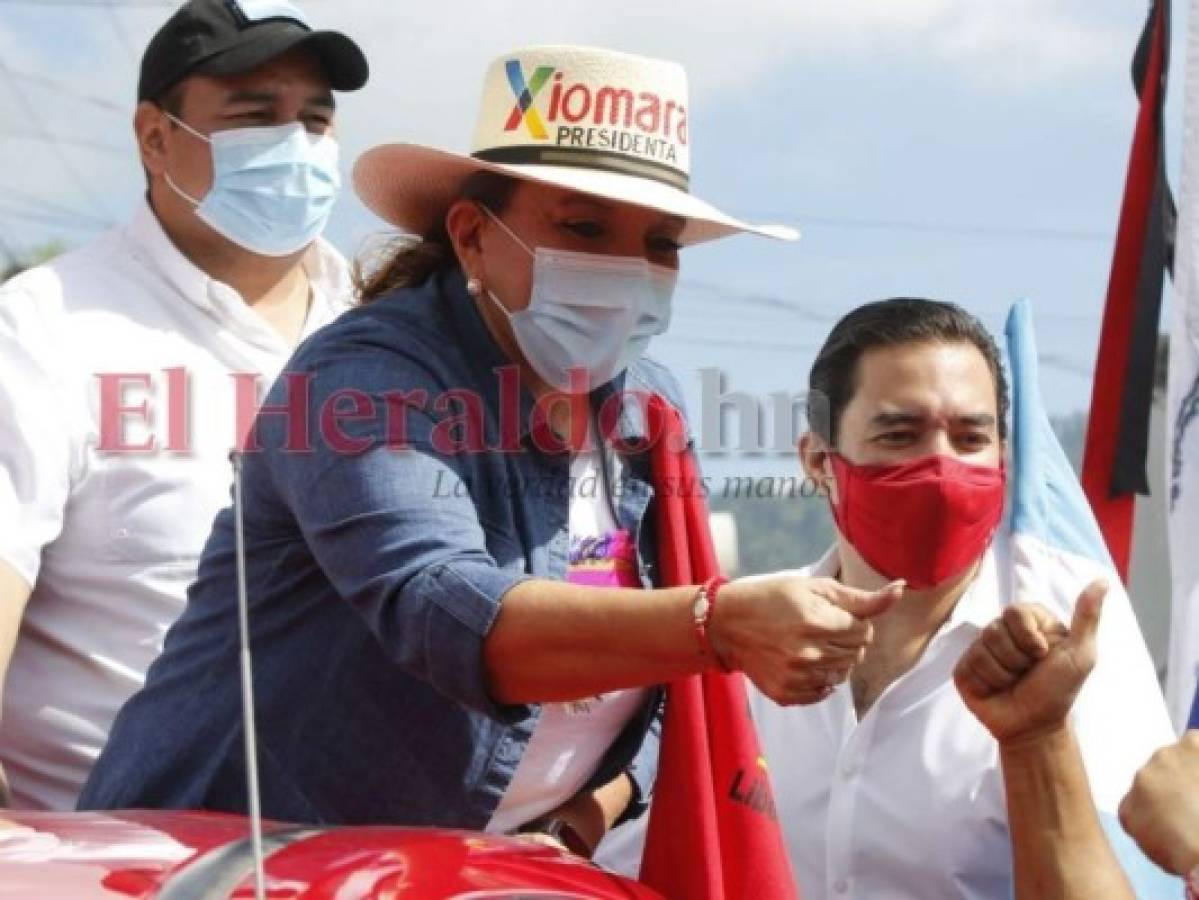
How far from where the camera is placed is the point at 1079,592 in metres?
3.50

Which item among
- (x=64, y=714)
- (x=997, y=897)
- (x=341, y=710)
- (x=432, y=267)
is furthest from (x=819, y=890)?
(x=64, y=714)

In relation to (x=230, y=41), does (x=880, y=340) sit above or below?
below

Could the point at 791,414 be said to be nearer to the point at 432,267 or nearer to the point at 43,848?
the point at 432,267

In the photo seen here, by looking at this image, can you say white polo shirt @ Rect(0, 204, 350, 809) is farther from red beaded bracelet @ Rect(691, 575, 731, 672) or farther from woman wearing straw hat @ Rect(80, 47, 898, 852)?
red beaded bracelet @ Rect(691, 575, 731, 672)

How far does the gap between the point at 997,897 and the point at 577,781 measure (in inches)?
24.3

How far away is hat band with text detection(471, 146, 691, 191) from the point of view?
3.37m

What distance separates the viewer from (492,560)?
301 centimetres

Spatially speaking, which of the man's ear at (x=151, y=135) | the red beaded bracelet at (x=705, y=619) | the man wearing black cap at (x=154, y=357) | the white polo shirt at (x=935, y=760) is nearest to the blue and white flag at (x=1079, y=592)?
the white polo shirt at (x=935, y=760)

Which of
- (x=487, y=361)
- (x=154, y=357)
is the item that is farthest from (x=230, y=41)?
(x=487, y=361)

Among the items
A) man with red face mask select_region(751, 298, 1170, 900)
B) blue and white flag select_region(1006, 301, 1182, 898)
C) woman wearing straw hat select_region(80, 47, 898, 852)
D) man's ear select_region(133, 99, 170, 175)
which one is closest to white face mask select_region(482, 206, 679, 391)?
woman wearing straw hat select_region(80, 47, 898, 852)

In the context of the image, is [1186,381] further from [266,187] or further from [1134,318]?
[266,187]

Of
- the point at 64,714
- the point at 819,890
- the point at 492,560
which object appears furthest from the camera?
the point at 64,714

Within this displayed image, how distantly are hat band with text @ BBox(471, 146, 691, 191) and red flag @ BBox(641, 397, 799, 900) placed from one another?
1.88 ft

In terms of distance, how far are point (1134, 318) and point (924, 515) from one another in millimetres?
2668
